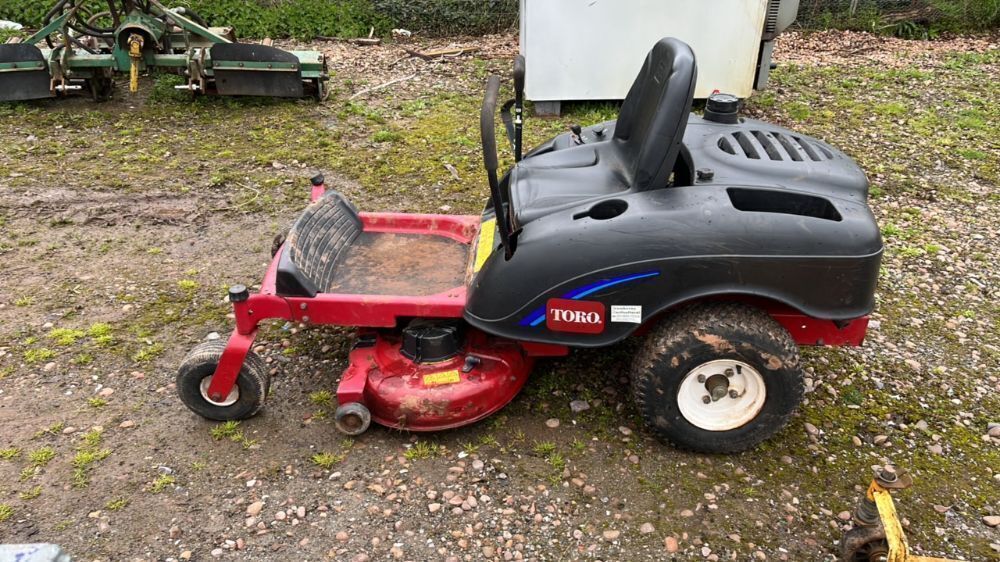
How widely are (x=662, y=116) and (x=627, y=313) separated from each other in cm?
73

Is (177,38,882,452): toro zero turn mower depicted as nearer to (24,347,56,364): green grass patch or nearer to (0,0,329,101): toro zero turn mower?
(24,347,56,364): green grass patch

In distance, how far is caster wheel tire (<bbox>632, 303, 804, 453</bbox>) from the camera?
277cm

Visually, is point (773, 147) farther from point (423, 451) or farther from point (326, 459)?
point (326, 459)

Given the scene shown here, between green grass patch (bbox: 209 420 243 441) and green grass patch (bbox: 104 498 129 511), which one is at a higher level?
green grass patch (bbox: 209 420 243 441)

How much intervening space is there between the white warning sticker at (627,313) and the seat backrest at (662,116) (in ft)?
1.58

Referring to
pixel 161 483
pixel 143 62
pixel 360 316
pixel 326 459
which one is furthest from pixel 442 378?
pixel 143 62

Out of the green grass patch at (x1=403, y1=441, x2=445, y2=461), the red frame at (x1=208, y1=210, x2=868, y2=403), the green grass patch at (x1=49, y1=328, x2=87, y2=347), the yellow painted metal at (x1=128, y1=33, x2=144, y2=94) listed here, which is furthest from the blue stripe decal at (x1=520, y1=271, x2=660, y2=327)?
the yellow painted metal at (x1=128, y1=33, x2=144, y2=94)

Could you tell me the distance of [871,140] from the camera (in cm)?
615

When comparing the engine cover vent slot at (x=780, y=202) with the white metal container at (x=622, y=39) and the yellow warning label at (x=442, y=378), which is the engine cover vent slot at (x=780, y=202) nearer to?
the yellow warning label at (x=442, y=378)

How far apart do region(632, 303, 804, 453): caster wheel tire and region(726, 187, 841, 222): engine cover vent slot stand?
1.30 ft

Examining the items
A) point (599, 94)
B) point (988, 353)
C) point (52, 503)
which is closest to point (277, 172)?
point (599, 94)

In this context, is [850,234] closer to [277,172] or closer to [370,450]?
[370,450]

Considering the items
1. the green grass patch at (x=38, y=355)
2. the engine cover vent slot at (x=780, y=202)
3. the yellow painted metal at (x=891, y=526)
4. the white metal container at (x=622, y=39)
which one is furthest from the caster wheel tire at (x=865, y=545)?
the white metal container at (x=622, y=39)

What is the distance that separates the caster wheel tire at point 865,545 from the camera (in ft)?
7.93
